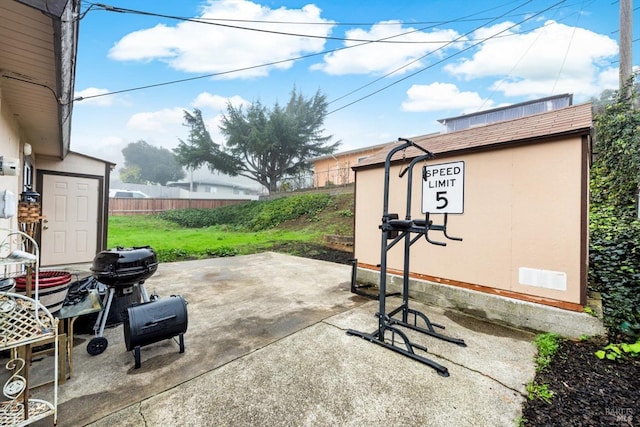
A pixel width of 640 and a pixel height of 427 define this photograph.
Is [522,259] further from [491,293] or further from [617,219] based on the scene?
[617,219]

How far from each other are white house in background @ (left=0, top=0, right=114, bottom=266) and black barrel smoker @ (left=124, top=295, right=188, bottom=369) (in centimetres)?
107

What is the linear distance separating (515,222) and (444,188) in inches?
43.7

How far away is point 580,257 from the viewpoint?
2.53 metres

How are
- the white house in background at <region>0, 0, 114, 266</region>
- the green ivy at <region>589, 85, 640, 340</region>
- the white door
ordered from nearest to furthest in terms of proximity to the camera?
the white house in background at <region>0, 0, 114, 266</region> < the green ivy at <region>589, 85, 640, 340</region> < the white door

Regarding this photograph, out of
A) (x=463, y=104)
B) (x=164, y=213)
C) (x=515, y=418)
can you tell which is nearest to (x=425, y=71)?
(x=463, y=104)

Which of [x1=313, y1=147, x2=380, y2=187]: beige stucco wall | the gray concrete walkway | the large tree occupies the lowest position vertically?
the gray concrete walkway

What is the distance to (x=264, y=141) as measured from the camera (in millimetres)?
16859

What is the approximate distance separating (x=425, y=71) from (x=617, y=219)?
6761mm

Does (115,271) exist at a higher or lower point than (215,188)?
lower

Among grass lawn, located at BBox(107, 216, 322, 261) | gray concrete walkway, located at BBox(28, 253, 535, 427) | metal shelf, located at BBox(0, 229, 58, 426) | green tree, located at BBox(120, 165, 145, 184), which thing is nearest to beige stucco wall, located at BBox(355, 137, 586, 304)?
gray concrete walkway, located at BBox(28, 253, 535, 427)

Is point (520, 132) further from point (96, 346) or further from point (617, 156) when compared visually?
point (96, 346)

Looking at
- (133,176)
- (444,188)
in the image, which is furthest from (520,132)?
(133,176)

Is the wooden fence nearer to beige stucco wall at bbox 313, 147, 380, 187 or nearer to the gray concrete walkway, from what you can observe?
beige stucco wall at bbox 313, 147, 380, 187

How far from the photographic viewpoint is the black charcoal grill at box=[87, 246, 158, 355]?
233 centimetres
